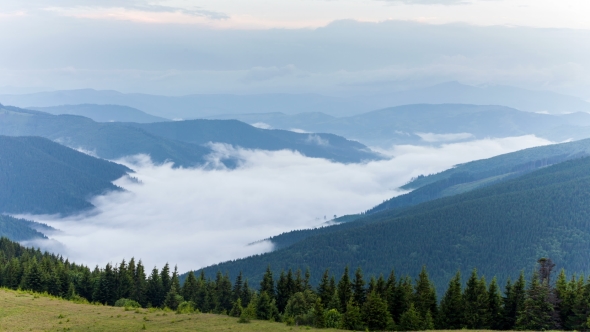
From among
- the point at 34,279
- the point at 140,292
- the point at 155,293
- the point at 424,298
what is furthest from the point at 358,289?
the point at 34,279

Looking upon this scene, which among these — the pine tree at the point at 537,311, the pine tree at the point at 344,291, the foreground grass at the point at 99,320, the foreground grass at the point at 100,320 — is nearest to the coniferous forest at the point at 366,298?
the pine tree at the point at 344,291

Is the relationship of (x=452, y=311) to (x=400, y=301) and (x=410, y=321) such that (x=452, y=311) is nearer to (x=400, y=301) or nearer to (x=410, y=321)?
(x=400, y=301)

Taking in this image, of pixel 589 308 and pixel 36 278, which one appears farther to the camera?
pixel 36 278

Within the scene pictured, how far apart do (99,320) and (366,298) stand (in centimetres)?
4390

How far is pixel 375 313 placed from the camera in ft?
258

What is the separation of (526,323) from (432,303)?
1563 cm

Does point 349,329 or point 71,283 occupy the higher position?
point 71,283

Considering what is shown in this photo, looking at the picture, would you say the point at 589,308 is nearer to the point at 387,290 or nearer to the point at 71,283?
the point at 387,290

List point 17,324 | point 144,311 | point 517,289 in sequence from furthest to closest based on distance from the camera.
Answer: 1. point 517,289
2. point 144,311
3. point 17,324

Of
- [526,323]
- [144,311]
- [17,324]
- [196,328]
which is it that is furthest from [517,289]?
[17,324]

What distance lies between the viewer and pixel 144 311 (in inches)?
3199

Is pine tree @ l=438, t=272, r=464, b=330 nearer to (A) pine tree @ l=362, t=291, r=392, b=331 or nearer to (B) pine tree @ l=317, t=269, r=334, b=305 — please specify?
(A) pine tree @ l=362, t=291, r=392, b=331

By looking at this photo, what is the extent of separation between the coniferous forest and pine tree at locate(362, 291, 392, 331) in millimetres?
138

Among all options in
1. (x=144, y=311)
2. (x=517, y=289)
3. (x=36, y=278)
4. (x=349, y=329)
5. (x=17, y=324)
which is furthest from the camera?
(x=36, y=278)
